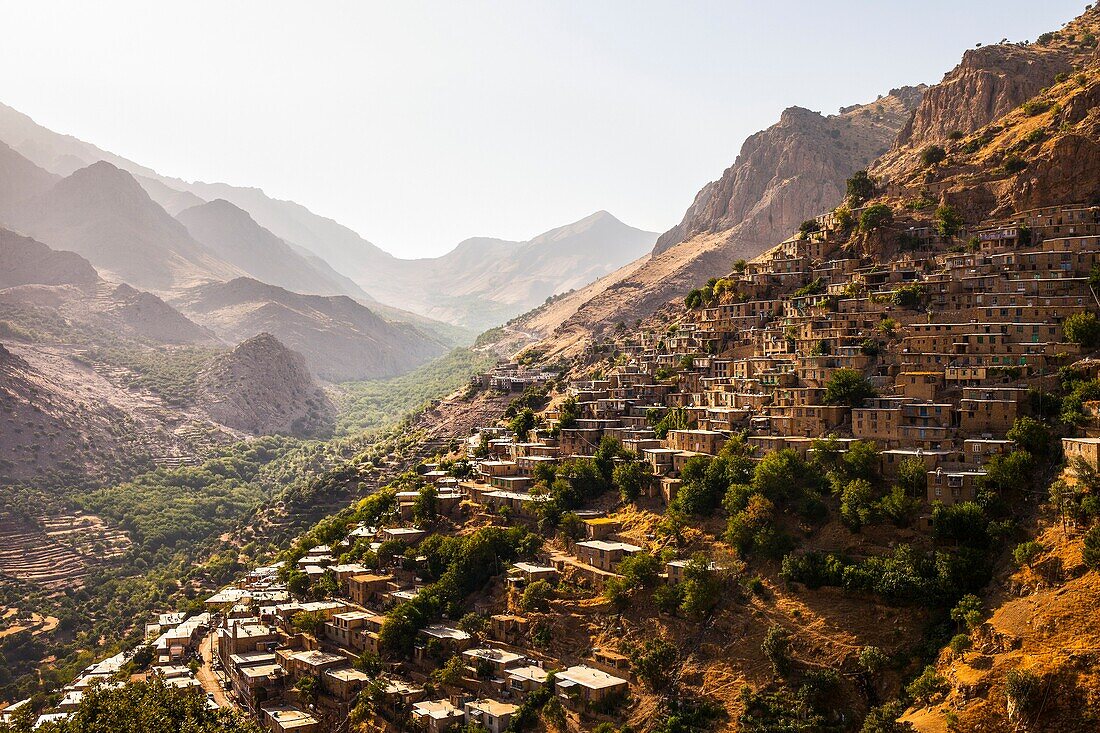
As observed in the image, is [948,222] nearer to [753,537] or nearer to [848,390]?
[848,390]

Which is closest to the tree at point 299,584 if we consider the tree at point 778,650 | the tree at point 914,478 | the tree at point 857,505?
the tree at point 778,650

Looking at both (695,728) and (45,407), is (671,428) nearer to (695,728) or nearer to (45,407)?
(695,728)

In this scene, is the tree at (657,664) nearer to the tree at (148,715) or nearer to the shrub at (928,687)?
the shrub at (928,687)

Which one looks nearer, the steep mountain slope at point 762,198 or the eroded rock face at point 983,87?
the eroded rock face at point 983,87

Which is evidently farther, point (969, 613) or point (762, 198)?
point (762, 198)

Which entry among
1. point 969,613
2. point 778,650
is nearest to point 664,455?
point 778,650

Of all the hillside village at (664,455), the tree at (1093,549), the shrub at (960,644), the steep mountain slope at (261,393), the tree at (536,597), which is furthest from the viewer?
the steep mountain slope at (261,393)

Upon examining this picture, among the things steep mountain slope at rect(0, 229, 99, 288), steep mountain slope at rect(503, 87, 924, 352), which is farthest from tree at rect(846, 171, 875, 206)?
steep mountain slope at rect(0, 229, 99, 288)
